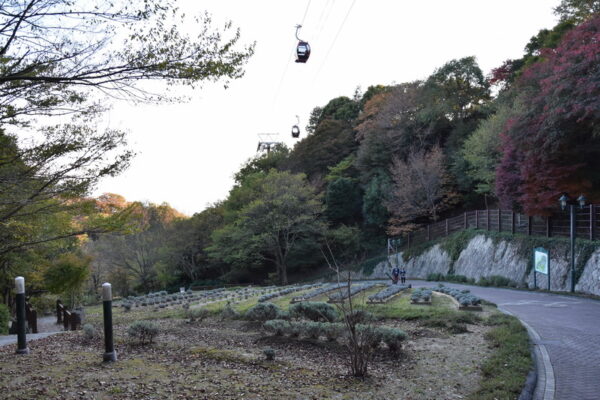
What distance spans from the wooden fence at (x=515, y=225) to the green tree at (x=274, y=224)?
8610mm

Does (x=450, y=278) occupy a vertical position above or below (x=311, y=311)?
below

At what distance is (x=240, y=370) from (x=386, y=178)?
110ft

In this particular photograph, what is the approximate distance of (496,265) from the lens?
25.0 meters

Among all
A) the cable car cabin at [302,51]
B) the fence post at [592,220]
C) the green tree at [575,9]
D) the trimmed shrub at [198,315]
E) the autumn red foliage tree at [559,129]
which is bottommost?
the trimmed shrub at [198,315]

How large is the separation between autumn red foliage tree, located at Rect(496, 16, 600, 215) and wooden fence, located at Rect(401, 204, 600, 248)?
100 cm

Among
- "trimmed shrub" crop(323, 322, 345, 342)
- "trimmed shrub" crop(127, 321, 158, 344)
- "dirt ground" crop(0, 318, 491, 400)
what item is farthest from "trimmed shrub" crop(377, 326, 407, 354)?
"trimmed shrub" crop(127, 321, 158, 344)

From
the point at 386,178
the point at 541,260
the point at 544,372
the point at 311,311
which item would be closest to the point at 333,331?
the point at 311,311

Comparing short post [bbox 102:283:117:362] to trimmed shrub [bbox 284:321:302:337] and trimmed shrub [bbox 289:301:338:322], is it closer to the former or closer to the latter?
trimmed shrub [bbox 284:321:302:337]

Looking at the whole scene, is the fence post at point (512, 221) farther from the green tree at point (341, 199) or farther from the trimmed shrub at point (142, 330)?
the trimmed shrub at point (142, 330)

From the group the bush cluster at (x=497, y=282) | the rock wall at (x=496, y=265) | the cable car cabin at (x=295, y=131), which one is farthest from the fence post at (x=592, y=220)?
the cable car cabin at (x=295, y=131)

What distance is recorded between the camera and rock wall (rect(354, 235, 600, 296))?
1762 cm

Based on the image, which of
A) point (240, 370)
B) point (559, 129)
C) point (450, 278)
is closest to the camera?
point (240, 370)

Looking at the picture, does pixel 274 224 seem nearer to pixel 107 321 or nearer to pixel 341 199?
Answer: pixel 341 199

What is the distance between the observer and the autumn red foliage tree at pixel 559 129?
622 inches
